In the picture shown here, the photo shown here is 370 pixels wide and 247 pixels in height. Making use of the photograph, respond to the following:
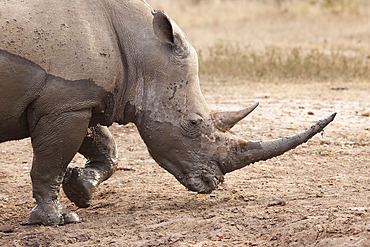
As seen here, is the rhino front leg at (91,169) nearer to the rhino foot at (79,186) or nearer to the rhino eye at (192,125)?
the rhino foot at (79,186)

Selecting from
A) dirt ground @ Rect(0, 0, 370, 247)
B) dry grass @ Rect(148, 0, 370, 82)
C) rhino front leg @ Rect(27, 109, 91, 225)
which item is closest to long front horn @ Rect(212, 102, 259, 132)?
dirt ground @ Rect(0, 0, 370, 247)

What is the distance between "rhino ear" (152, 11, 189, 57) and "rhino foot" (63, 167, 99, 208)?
1.37m

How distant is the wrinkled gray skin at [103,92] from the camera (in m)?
4.52

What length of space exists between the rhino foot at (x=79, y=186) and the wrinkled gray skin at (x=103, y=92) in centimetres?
30

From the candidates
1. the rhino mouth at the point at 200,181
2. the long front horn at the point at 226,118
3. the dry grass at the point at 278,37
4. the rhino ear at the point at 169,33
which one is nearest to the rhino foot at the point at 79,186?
the rhino mouth at the point at 200,181

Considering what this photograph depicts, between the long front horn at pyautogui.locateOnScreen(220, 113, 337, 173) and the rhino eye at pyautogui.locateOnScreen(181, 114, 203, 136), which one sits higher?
the rhino eye at pyautogui.locateOnScreen(181, 114, 203, 136)

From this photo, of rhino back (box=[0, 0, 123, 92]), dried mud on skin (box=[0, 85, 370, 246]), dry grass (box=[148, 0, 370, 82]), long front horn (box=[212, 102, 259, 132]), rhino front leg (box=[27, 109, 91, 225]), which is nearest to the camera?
dried mud on skin (box=[0, 85, 370, 246])

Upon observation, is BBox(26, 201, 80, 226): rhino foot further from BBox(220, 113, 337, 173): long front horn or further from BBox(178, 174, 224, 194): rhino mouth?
Answer: BBox(220, 113, 337, 173): long front horn

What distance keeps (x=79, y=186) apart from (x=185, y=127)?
3.67 ft

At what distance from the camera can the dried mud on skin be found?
14.3 ft

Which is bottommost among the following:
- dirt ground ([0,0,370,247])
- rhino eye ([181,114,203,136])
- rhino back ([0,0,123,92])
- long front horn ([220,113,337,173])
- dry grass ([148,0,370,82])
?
dry grass ([148,0,370,82])

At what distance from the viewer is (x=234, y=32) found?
57.2ft

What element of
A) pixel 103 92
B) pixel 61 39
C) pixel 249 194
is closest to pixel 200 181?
pixel 249 194

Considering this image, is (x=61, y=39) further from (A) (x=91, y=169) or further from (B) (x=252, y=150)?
(B) (x=252, y=150)
